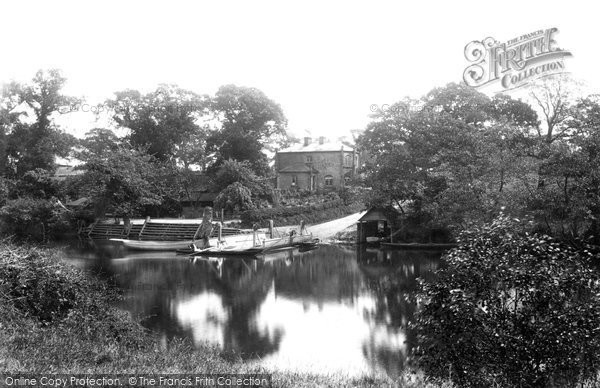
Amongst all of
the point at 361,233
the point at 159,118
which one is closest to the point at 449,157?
the point at 361,233

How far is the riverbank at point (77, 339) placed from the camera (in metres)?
7.77

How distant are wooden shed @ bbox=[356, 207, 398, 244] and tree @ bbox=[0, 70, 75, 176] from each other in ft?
97.1

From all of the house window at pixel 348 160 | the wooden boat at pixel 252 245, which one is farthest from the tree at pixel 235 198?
the house window at pixel 348 160

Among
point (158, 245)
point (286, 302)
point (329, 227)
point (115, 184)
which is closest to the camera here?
point (286, 302)

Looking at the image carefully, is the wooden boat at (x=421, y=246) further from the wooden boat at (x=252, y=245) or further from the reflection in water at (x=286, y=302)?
the wooden boat at (x=252, y=245)

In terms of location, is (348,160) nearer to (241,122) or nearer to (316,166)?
(316,166)

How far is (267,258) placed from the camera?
100 feet

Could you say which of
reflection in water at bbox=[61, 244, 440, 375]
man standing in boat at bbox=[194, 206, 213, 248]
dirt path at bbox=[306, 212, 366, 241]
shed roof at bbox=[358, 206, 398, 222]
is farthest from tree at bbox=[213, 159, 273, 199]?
reflection in water at bbox=[61, 244, 440, 375]

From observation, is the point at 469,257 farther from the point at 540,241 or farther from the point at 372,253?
the point at 372,253

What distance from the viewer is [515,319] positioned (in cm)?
648

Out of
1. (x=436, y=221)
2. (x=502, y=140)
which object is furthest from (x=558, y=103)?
(x=436, y=221)

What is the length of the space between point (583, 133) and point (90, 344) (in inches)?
1031

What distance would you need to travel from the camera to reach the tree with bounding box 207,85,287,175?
51.1m

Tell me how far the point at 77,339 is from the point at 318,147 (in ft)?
162
